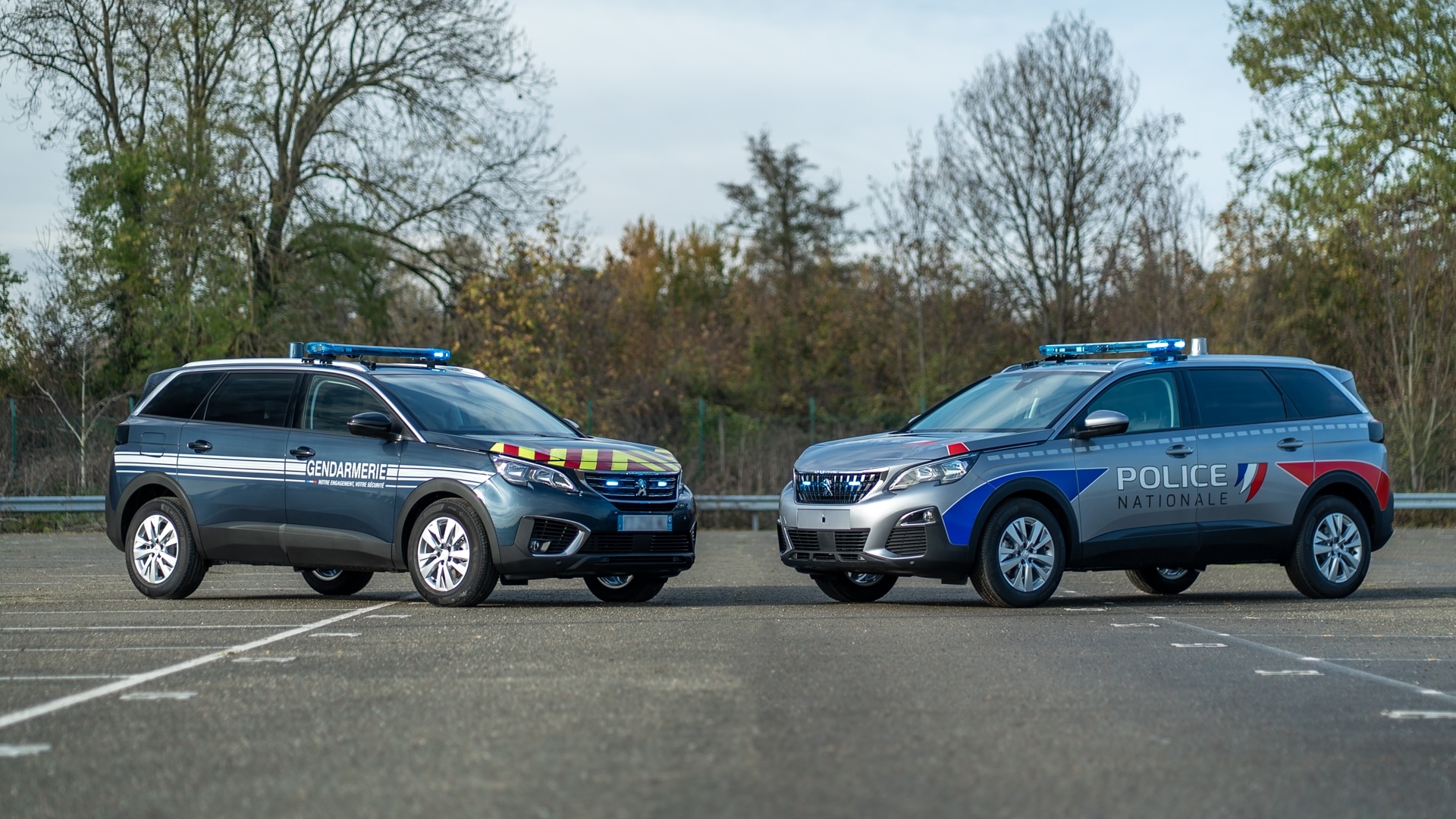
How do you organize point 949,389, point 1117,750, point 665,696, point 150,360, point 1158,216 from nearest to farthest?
point 1117,750, point 665,696, point 150,360, point 1158,216, point 949,389

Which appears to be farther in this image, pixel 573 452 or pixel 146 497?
pixel 146 497

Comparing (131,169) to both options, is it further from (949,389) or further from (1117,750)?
(1117,750)

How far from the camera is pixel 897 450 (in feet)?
35.8

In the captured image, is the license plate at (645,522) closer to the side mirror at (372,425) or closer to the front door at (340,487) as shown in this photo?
the front door at (340,487)

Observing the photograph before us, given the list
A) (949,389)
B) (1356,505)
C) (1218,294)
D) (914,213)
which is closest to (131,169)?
(914,213)

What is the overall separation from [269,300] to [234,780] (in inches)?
1055

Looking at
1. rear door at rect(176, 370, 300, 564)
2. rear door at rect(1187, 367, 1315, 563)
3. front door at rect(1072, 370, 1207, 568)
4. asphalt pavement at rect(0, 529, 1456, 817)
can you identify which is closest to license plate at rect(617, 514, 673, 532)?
asphalt pavement at rect(0, 529, 1456, 817)

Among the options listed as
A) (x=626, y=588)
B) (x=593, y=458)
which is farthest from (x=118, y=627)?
(x=626, y=588)

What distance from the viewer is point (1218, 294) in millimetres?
36500

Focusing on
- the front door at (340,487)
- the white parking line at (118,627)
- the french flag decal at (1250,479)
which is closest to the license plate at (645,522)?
the front door at (340,487)

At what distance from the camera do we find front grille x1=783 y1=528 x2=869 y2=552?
10.7m

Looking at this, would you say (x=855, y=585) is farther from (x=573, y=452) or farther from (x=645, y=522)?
(x=573, y=452)

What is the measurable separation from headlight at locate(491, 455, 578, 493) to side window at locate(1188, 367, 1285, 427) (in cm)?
469

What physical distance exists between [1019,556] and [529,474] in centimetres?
335
